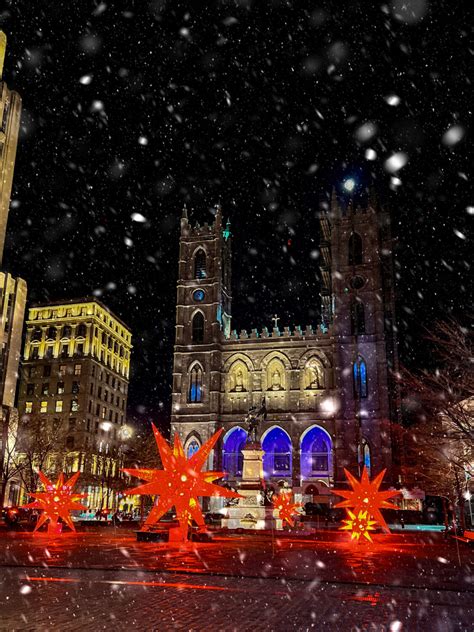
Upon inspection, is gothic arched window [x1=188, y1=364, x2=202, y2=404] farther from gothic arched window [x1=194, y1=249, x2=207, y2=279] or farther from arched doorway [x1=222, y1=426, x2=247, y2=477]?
gothic arched window [x1=194, y1=249, x2=207, y2=279]

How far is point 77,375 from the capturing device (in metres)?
82.1

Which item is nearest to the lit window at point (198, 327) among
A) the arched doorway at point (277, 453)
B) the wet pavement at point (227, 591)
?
the arched doorway at point (277, 453)

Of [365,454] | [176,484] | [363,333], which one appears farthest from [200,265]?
[176,484]

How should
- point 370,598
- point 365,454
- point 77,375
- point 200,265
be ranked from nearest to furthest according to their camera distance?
1. point 370,598
2. point 365,454
3. point 200,265
4. point 77,375

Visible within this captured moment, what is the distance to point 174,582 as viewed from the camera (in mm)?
10805

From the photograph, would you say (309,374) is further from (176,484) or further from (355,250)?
(176,484)

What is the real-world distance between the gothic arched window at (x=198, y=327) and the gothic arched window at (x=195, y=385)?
11.5 feet

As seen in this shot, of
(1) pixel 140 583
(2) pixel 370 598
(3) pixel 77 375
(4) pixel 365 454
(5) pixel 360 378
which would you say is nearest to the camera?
(2) pixel 370 598

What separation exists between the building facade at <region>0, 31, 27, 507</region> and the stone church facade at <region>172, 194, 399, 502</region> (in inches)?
1127

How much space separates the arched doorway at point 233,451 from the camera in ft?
216

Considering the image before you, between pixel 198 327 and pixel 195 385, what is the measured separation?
24.1 feet

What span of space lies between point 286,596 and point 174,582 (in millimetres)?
2342

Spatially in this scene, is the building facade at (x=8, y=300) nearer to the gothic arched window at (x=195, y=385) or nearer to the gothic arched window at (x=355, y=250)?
the gothic arched window at (x=195, y=385)

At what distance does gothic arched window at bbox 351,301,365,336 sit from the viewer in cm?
6588
